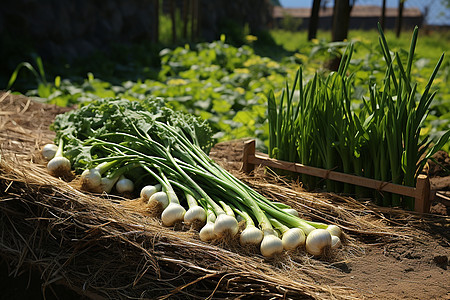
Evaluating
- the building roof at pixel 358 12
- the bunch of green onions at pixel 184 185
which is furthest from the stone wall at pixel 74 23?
the building roof at pixel 358 12

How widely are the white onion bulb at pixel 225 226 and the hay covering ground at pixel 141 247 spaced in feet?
0.14

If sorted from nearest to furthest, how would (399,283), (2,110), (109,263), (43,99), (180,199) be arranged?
(399,283)
(109,263)
(180,199)
(2,110)
(43,99)

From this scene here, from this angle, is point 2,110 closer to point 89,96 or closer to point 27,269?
point 89,96

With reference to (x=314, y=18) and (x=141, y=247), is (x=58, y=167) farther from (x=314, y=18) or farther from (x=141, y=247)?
(x=314, y=18)

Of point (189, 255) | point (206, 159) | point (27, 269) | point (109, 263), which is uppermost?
point (206, 159)

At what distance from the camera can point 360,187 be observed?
7.00ft

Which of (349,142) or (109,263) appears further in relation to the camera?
(349,142)

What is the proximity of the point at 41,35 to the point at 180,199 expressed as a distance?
621 cm

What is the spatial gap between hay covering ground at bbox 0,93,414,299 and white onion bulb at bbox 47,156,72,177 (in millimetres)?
52

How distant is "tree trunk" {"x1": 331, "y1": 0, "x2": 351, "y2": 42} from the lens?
369cm

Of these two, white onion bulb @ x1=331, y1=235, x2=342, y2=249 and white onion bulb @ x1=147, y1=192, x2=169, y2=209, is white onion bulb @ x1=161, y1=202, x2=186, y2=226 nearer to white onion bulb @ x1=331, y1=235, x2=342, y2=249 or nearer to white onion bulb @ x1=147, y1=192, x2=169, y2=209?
white onion bulb @ x1=147, y1=192, x2=169, y2=209

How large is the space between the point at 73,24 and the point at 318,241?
7.49 meters

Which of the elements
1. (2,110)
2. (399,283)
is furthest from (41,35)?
(399,283)

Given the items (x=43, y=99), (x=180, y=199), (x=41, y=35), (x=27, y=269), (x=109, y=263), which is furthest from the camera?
(x=41, y=35)
